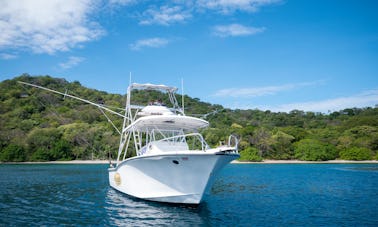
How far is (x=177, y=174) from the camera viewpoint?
14836mm

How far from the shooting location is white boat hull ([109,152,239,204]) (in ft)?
47.0

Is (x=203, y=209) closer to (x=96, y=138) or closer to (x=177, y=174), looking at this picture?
(x=177, y=174)

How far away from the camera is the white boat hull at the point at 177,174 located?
47.0 feet

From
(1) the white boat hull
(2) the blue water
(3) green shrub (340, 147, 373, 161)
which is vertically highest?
(1) the white boat hull

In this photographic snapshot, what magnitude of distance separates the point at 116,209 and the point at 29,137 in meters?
63.8

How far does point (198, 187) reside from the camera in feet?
48.9

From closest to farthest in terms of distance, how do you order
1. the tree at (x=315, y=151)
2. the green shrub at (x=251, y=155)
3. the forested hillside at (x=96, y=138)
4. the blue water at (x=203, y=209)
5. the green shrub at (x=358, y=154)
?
the blue water at (x=203, y=209)
the forested hillside at (x=96, y=138)
the green shrub at (x=358, y=154)
the tree at (x=315, y=151)
the green shrub at (x=251, y=155)

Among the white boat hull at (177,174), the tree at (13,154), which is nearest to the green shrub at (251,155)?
the tree at (13,154)

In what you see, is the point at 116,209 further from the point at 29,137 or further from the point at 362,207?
the point at 29,137

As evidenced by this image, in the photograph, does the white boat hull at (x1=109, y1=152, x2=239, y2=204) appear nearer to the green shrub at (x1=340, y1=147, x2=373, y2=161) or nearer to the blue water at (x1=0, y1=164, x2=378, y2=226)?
the blue water at (x1=0, y1=164, x2=378, y2=226)

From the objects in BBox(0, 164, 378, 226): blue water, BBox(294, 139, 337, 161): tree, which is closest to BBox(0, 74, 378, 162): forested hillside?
BBox(294, 139, 337, 161): tree

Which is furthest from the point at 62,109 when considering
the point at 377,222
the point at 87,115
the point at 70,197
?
the point at 377,222

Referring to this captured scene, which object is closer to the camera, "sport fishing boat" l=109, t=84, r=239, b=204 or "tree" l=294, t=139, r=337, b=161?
"sport fishing boat" l=109, t=84, r=239, b=204

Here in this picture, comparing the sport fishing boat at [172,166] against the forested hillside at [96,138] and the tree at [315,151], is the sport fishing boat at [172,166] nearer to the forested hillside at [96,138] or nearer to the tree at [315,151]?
the forested hillside at [96,138]
